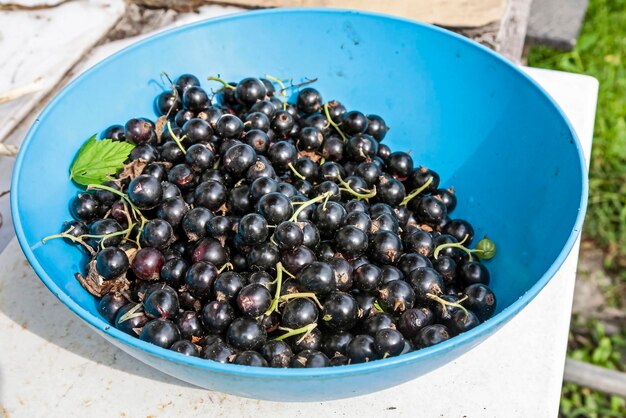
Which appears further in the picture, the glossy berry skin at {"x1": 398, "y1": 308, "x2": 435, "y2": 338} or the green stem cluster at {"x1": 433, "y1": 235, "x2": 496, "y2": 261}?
the green stem cluster at {"x1": 433, "y1": 235, "x2": 496, "y2": 261}

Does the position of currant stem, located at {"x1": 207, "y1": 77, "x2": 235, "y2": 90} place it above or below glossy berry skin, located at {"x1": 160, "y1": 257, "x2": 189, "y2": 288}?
above

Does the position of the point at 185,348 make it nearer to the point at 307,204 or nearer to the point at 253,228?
the point at 253,228

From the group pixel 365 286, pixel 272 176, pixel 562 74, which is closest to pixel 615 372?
pixel 562 74

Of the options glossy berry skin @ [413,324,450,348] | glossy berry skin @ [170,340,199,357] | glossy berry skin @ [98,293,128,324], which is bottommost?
glossy berry skin @ [98,293,128,324]

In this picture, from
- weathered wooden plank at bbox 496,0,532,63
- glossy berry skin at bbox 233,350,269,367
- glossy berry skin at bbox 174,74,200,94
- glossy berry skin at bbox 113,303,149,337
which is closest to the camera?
glossy berry skin at bbox 233,350,269,367

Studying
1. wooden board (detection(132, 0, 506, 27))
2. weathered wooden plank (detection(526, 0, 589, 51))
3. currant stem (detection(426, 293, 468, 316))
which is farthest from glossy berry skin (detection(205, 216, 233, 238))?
weathered wooden plank (detection(526, 0, 589, 51))

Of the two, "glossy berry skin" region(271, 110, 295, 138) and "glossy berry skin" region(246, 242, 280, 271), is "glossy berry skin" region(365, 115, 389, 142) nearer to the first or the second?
"glossy berry skin" region(271, 110, 295, 138)

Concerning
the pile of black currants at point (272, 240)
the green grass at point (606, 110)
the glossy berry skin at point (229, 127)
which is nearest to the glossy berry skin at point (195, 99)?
the pile of black currants at point (272, 240)
